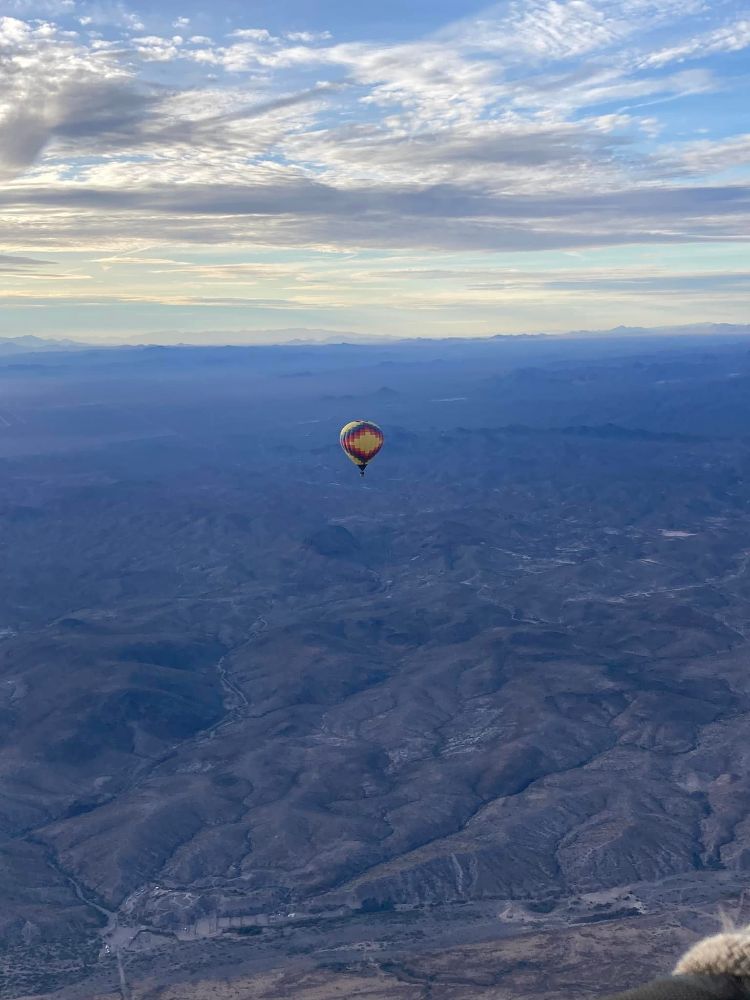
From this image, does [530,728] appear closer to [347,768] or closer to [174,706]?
[347,768]

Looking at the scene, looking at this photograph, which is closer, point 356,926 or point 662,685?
point 356,926

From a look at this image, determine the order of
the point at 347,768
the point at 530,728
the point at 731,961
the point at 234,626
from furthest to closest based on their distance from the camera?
the point at 234,626 < the point at 530,728 < the point at 347,768 < the point at 731,961

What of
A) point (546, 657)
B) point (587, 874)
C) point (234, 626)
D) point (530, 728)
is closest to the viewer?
point (587, 874)

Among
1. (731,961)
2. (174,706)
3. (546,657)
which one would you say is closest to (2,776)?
(174,706)

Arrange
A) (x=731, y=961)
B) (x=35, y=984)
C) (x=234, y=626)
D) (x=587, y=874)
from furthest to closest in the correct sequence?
(x=234, y=626), (x=587, y=874), (x=35, y=984), (x=731, y=961)

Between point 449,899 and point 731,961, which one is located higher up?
point 731,961

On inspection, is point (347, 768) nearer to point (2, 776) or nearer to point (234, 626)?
point (2, 776)

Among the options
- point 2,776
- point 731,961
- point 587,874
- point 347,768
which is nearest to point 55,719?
point 2,776

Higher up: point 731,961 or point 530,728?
point 731,961

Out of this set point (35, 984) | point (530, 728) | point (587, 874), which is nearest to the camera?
point (35, 984)
